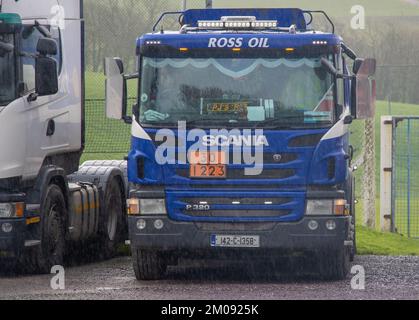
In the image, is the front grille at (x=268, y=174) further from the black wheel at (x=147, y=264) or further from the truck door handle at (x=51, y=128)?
the truck door handle at (x=51, y=128)

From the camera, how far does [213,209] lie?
14.1 m

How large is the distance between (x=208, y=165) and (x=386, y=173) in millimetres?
9905

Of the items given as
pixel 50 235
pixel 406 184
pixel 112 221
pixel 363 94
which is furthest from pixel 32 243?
pixel 406 184

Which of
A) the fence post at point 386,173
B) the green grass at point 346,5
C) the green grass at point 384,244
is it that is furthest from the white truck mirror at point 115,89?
the green grass at point 346,5

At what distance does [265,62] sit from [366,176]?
32.0 feet

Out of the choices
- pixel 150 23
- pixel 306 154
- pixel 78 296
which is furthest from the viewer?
Result: pixel 150 23

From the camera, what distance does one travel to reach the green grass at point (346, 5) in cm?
6228

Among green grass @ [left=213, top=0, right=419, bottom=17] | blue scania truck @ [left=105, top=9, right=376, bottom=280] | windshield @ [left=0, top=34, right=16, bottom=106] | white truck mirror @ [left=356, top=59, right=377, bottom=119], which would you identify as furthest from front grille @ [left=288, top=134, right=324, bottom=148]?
green grass @ [left=213, top=0, right=419, bottom=17]

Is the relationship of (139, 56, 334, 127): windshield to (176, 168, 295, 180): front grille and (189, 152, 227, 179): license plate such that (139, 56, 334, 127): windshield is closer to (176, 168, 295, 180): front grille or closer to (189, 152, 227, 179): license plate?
(189, 152, 227, 179): license plate

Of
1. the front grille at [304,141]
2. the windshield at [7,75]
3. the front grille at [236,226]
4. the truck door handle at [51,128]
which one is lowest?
the front grille at [236,226]

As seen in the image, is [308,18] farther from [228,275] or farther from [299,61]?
[228,275]

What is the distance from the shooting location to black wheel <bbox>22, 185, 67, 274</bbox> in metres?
15.3

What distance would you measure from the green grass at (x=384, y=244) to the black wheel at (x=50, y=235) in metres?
5.08

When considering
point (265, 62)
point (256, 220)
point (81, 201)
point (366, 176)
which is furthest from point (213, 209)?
point (366, 176)
